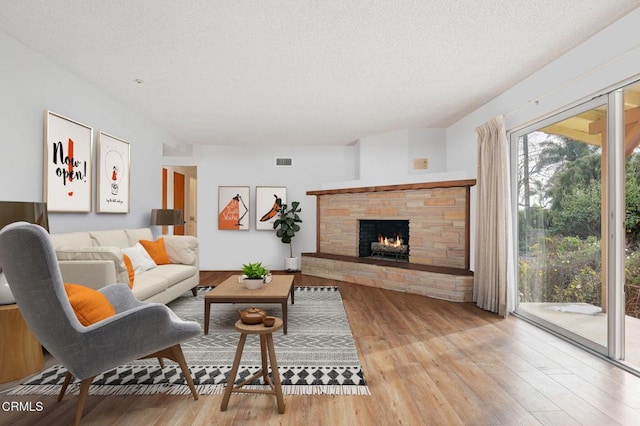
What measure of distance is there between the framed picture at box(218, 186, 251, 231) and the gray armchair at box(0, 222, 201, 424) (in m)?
4.93

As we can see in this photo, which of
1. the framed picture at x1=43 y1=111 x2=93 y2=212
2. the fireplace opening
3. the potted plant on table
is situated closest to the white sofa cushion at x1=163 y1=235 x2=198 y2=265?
the framed picture at x1=43 y1=111 x2=93 y2=212

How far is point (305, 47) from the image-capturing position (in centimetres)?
288

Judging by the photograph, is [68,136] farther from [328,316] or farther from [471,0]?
[471,0]

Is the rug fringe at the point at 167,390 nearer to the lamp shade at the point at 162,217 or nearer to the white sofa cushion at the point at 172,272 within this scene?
the white sofa cushion at the point at 172,272

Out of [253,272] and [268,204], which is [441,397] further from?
[268,204]

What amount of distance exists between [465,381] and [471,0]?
8.51 feet

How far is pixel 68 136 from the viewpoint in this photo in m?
3.39

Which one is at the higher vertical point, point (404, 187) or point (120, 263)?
point (404, 187)

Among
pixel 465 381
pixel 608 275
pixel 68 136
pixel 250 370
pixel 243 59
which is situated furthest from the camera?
pixel 68 136

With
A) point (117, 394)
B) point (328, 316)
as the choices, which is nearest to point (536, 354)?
point (328, 316)

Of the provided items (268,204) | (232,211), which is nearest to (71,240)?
(232,211)

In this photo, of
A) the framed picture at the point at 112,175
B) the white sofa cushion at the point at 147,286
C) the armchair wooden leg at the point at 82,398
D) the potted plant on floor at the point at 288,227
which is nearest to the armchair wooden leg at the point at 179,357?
the armchair wooden leg at the point at 82,398

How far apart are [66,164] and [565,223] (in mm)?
4984

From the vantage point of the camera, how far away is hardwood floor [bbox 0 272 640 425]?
1815 mm
